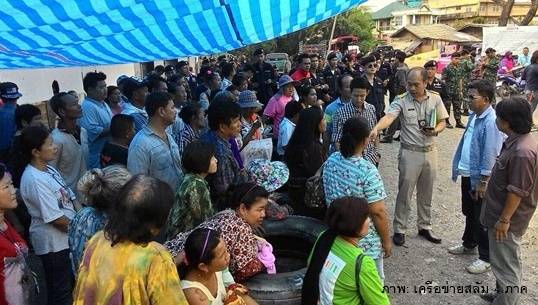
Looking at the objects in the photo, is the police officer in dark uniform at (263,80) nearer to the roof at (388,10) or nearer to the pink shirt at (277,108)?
the pink shirt at (277,108)

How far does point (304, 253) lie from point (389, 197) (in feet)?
10.0

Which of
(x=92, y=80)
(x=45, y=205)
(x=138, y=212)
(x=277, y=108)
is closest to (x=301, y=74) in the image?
(x=277, y=108)

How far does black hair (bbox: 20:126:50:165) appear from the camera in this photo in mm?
2891

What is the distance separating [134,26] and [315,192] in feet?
6.18

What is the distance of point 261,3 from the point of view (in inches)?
123

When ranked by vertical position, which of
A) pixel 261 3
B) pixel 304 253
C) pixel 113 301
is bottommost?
pixel 304 253

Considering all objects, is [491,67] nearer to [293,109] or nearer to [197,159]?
[293,109]

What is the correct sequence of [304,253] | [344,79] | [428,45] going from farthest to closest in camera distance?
[428,45] < [344,79] < [304,253]

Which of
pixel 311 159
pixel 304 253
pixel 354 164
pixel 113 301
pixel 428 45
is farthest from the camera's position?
pixel 428 45

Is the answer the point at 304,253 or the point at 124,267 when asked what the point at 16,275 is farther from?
the point at 304,253

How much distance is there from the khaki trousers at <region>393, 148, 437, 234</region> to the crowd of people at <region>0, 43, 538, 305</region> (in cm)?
1

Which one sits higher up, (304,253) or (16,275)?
(16,275)

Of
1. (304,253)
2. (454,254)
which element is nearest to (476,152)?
(454,254)

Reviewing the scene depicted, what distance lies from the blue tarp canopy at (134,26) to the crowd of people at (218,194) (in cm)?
48
